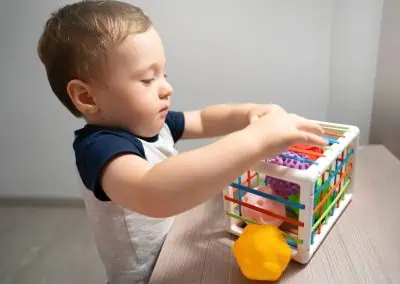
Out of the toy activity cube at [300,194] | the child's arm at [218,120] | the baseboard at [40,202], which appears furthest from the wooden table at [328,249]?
the baseboard at [40,202]

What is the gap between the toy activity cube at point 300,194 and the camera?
0.42m

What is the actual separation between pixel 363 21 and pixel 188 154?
2.07ft

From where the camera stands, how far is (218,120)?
0.64 metres

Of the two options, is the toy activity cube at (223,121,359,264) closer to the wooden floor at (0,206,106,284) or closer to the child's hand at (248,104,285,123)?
the child's hand at (248,104,285,123)

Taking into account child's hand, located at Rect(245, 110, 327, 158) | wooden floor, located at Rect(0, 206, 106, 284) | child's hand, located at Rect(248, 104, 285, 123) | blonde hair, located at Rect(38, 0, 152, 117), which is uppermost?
blonde hair, located at Rect(38, 0, 152, 117)

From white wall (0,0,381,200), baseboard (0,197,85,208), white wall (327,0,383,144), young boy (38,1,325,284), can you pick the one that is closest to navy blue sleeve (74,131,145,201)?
young boy (38,1,325,284)

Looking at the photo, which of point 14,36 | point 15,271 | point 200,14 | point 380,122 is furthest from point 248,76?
point 15,271

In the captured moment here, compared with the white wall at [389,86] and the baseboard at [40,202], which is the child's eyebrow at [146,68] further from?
the baseboard at [40,202]

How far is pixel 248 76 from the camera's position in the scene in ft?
2.95

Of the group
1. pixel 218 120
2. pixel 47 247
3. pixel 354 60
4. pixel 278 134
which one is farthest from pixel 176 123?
pixel 47 247

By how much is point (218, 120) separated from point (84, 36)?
0.28 metres

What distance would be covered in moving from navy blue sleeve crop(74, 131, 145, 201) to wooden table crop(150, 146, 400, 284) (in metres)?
0.13

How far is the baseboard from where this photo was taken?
1.16 meters

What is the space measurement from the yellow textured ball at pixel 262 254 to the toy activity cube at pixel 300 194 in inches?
1.4
